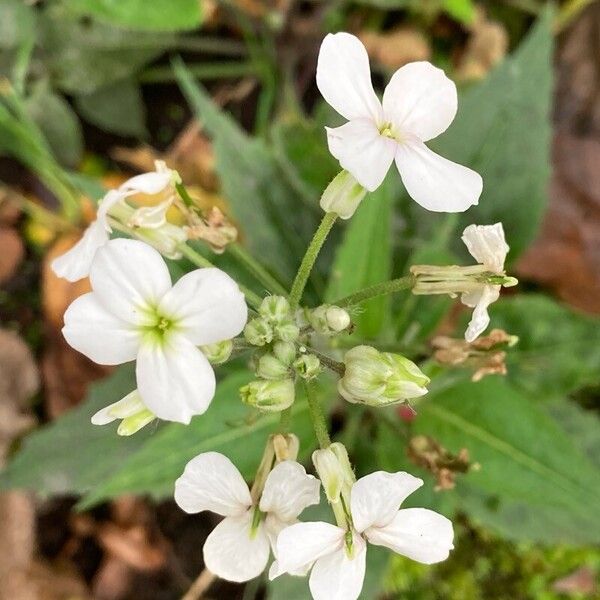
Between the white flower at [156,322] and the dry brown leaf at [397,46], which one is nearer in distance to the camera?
the white flower at [156,322]

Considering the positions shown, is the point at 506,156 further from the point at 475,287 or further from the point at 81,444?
the point at 81,444

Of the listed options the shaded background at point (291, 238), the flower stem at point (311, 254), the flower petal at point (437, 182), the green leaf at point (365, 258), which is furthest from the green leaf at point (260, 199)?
the flower petal at point (437, 182)

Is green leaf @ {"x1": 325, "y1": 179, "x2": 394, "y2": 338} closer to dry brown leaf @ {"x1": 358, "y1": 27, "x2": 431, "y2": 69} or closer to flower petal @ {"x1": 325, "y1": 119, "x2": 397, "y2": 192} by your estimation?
flower petal @ {"x1": 325, "y1": 119, "x2": 397, "y2": 192}

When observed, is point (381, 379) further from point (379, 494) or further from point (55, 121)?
point (55, 121)

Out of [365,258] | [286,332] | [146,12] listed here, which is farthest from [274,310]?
[146,12]

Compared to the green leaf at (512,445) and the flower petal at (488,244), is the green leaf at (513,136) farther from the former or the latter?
the flower petal at (488,244)

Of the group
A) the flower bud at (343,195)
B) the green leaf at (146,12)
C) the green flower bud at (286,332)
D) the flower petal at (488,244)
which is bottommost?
the green leaf at (146,12)
